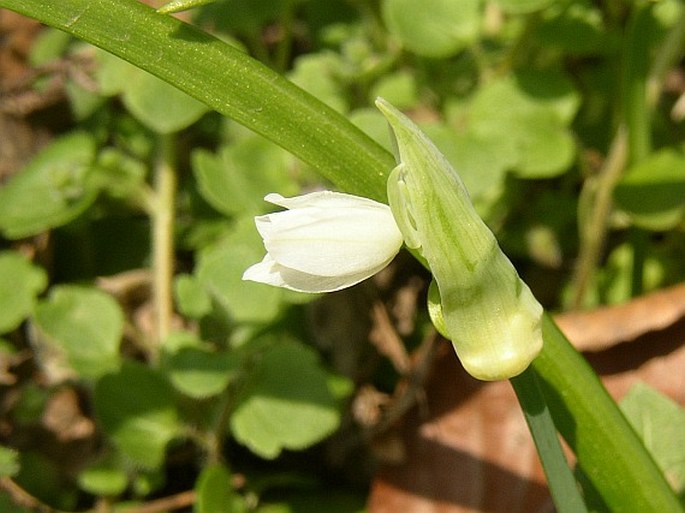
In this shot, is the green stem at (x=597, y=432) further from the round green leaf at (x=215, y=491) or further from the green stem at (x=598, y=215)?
the green stem at (x=598, y=215)

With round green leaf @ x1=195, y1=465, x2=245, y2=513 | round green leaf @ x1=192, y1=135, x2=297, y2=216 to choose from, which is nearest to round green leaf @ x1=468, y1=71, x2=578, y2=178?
round green leaf @ x1=192, y1=135, x2=297, y2=216

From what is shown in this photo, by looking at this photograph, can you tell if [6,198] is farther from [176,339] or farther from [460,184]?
[460,184]

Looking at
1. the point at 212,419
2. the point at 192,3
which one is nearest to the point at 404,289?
the point at 212,419

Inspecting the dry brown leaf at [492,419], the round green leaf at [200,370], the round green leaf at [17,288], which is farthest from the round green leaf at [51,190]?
the dry brown leaf at [492,419]

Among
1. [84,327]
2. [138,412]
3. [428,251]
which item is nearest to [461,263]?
[428,251]

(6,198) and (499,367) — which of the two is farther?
(6,198)
